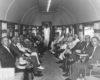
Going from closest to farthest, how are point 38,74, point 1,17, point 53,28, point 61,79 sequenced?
point 61,79
point 38,74
point 1,17
point 53,28

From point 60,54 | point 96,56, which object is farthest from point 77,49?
point 96,56

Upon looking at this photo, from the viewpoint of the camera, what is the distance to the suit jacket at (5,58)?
3.71 metres

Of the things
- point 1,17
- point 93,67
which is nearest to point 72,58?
point 93,67

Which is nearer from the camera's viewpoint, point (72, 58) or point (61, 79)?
point (61, 79)

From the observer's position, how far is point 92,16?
20.9 ft

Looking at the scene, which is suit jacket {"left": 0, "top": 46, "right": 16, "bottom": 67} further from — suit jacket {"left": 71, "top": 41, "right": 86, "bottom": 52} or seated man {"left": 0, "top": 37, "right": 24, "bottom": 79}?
suit jacket {"left": 71, "top": 41, "right": 86, "bottom": 52}

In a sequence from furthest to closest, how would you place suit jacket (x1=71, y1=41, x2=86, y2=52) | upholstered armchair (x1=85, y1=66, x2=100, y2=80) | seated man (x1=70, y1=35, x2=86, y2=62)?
suit jacket (x1=71, y1=41, x2=86, y2=52)
seated man (x1=70, y1=35, x2=86, y2=62)
upholstered armchair (x1=85, y1=66, x2=100, y2=80)

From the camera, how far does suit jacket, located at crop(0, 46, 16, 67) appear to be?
3.71 m

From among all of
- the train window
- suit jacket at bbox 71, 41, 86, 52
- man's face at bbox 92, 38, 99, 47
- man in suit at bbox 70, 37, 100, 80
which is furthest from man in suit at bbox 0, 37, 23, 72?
the train window

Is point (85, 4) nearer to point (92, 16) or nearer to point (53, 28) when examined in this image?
point (92, 16)

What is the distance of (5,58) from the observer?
3.77 metres

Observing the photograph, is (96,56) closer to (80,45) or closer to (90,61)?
(90,61)

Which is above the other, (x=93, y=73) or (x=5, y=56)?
(x=5, y=56)

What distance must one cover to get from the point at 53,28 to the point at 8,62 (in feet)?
32.9
